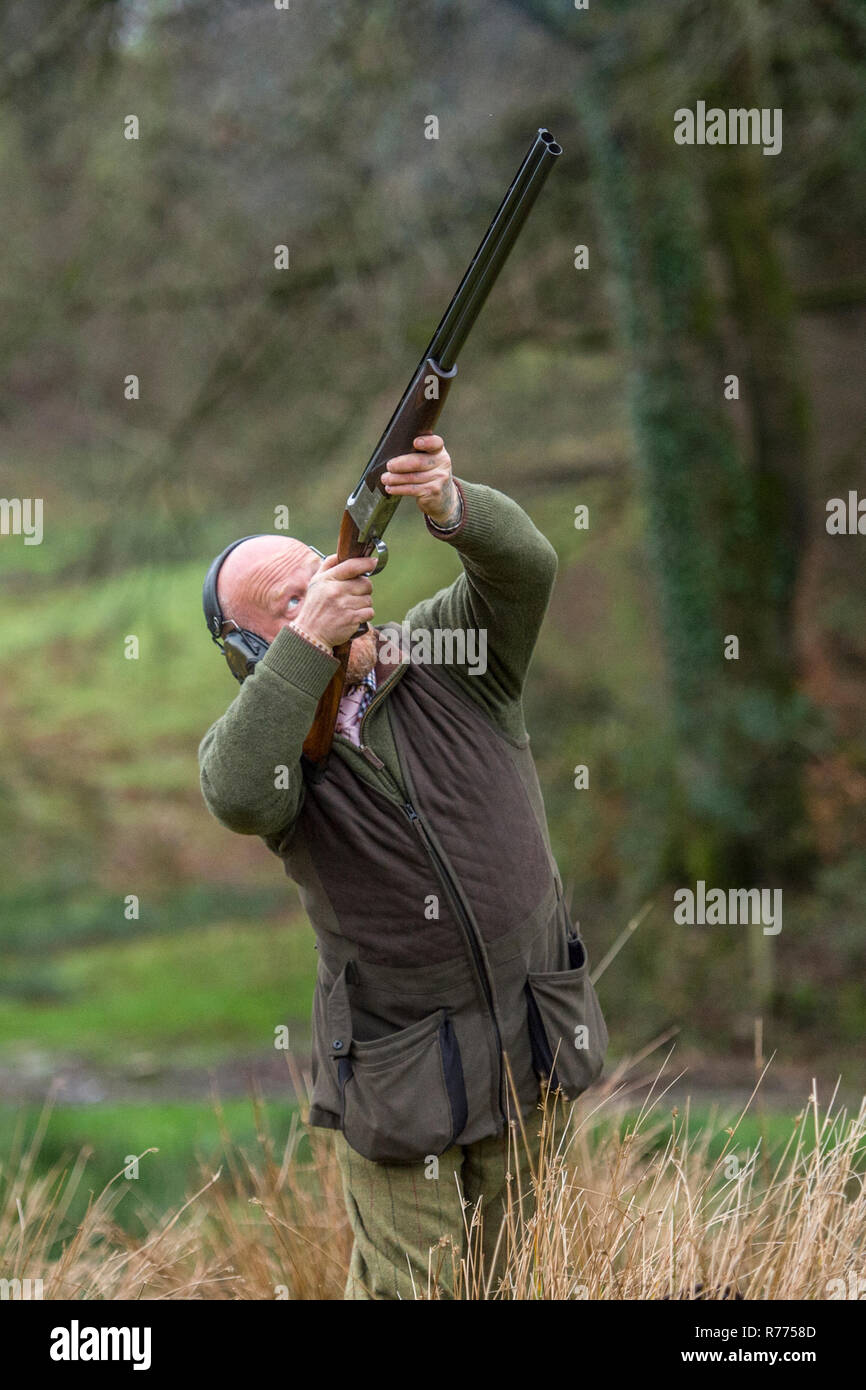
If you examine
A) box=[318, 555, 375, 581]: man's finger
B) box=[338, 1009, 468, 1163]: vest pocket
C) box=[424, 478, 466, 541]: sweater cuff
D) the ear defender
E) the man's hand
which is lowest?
box=[338, 1009, 468, 1163]: vest pocket

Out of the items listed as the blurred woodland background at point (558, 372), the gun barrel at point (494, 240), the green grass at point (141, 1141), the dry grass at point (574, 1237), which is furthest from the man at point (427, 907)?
the blurred woodland background at point (558, 372)

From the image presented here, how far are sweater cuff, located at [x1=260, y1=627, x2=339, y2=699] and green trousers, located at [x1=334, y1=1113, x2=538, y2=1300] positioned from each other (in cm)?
111

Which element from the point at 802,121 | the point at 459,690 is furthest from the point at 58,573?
the point at 459,690

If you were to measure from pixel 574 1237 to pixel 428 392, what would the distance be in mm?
1881

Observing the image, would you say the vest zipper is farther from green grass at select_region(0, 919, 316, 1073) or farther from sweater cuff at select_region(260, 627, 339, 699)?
green grass at select_region(0, 919, 316, 1073)

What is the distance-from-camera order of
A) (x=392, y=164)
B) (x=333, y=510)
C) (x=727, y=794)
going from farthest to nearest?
(x=333, y=510) < (x=727, y=794) < (x=392, y=164)

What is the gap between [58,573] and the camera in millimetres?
11352

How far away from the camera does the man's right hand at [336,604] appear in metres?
2.85

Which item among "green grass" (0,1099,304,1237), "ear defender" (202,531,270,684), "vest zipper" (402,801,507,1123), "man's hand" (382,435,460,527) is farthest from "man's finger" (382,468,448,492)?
"green grass" (0,1099,304,1237)

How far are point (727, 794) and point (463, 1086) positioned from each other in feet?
22.0

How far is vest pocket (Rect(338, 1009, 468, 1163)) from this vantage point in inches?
118

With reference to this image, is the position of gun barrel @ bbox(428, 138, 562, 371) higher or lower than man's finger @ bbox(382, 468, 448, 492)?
higher

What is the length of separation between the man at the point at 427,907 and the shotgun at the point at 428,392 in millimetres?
60
